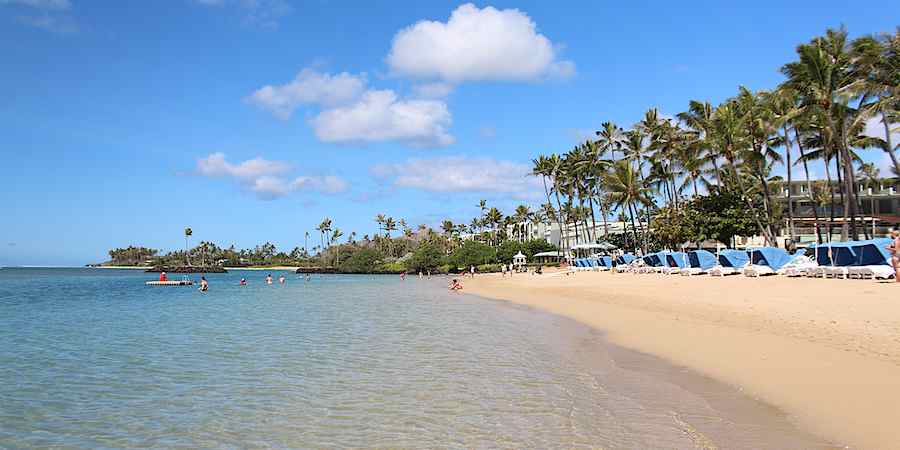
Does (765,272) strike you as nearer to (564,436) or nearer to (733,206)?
(733,206)

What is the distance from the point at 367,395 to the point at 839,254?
20.2 metres

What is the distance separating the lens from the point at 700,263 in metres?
31.6

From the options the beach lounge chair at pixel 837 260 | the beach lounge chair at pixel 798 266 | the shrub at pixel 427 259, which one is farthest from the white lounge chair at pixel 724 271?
the shrub at pixel 427 259

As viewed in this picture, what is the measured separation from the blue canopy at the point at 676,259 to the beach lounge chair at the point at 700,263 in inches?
41.9

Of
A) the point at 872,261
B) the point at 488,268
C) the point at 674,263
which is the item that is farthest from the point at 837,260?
the point at 488,268

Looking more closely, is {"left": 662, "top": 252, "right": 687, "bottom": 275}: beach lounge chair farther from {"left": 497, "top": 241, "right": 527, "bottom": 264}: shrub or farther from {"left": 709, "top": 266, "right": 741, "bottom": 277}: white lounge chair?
{"left": 497, "top": 241, "right": 527, "bottom": 264}: shrub

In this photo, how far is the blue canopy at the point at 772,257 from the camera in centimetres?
2605

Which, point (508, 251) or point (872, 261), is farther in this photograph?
point (508, 251)

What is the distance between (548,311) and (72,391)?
16.0m

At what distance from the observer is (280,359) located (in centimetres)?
1162

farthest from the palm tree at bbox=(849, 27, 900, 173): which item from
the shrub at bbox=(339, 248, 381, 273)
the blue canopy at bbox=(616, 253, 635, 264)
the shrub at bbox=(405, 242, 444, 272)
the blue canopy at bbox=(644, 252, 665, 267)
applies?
the shrub at bbox=(339, 248, 381, 273)

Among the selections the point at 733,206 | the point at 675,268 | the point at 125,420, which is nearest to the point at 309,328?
the point at 125,420

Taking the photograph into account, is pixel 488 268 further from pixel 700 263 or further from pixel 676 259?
pixel 700 263

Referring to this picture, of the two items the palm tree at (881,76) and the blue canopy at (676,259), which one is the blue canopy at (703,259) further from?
the palm tree at (881,76)
